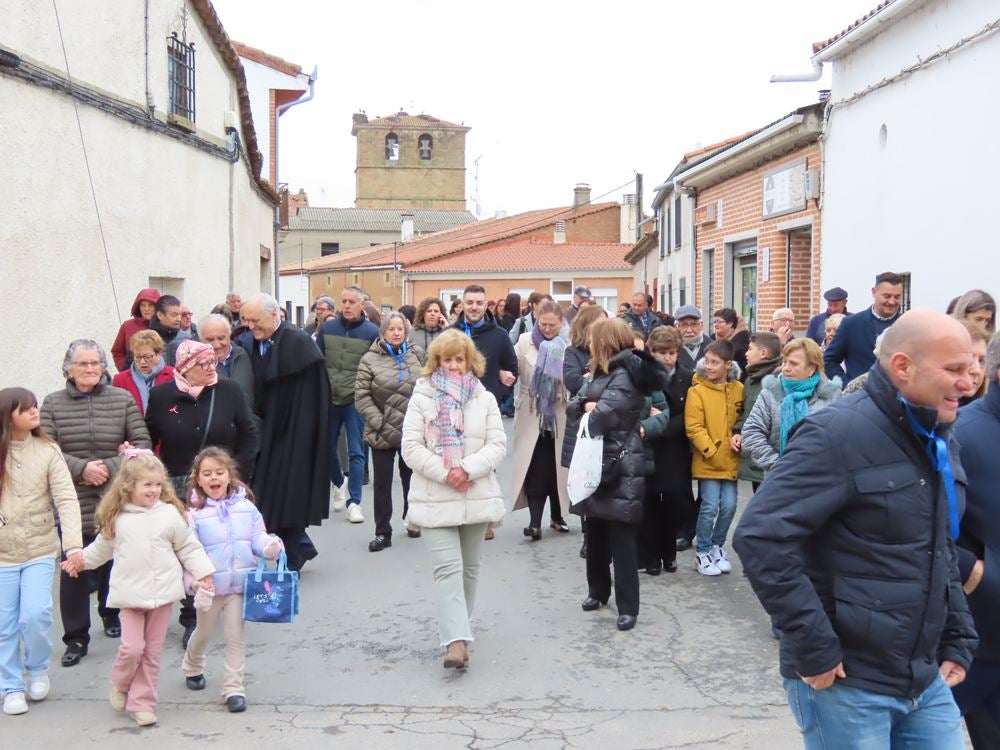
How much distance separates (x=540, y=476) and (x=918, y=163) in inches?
199

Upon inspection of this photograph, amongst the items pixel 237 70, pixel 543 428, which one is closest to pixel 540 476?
pixel 543 428

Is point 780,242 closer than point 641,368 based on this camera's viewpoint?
No

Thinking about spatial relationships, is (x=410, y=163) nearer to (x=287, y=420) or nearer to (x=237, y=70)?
(x=237, y=70)

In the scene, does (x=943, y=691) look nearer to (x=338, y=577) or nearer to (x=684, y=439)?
(x=684, y=439)

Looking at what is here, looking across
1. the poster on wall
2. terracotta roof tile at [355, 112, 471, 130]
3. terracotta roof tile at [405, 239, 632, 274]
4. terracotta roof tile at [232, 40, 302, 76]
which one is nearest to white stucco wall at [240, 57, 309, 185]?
terracotta roof tile at [232, 40, 302, 76]

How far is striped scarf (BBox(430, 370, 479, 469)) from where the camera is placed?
19.0 ft

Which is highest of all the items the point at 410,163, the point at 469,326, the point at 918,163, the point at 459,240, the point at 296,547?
the point at 410,163

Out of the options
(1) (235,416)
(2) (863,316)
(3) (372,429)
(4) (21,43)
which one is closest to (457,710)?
(1) (235,416)

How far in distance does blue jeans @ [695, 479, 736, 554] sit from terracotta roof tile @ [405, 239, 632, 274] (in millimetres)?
42621

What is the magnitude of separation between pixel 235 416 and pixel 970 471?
4.22m

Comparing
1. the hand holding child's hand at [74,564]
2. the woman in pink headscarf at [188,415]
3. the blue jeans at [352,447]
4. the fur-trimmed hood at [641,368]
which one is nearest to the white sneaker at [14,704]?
the hand holding child's hand at [74,564]

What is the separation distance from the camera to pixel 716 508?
24.1ft

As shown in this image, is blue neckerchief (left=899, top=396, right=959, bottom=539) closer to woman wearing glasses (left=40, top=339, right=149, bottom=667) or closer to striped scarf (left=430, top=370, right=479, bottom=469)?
striped scarf (left=430, top=370, right=479, bottom=469)

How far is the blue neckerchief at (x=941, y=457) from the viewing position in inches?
113
